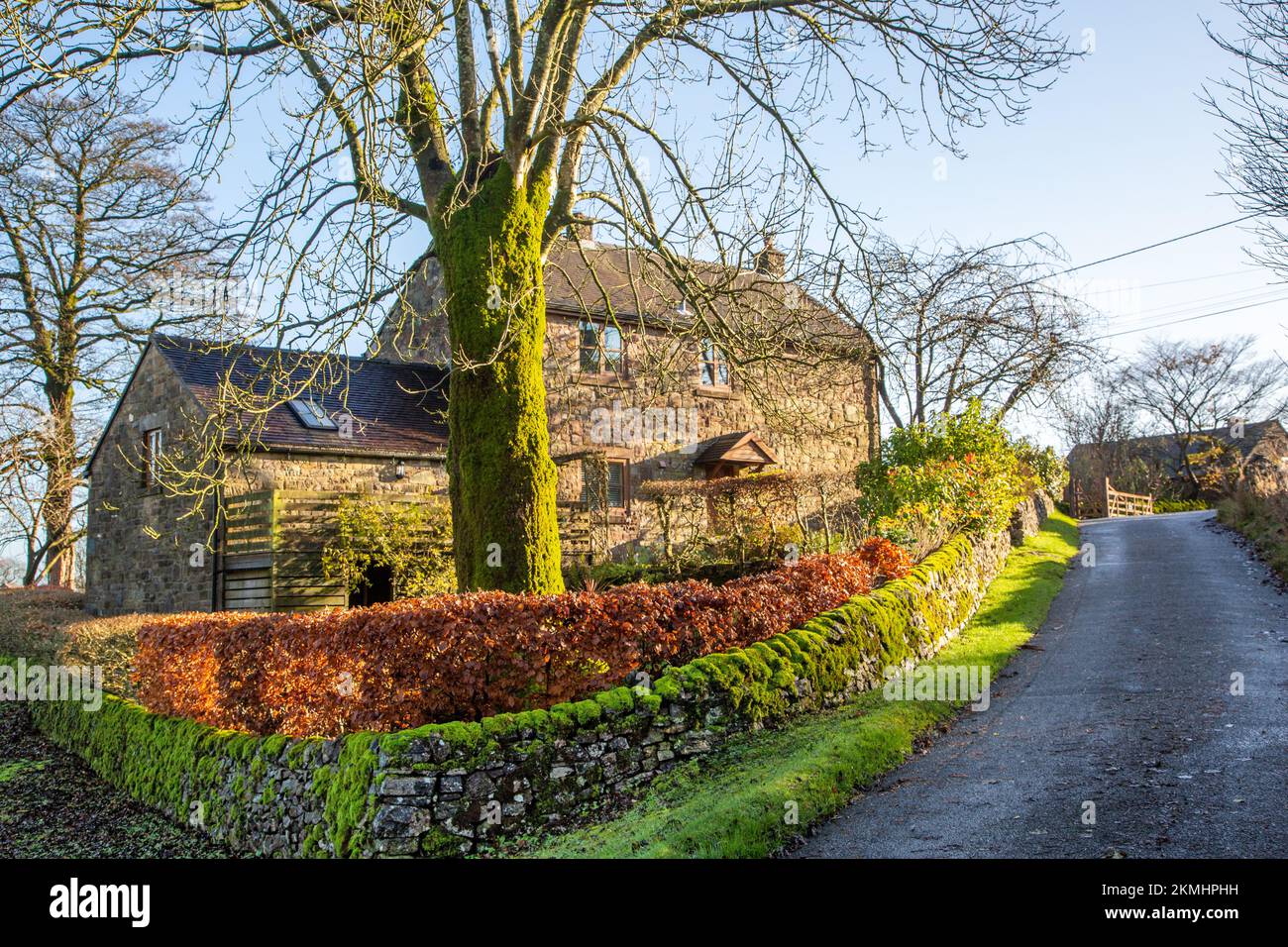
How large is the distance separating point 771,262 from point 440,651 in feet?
24.9

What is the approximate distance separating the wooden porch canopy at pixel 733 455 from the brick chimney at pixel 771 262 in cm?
1150

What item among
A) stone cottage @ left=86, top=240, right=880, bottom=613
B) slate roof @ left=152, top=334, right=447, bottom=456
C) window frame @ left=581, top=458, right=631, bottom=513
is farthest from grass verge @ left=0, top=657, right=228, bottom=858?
window frame @ left=581, top=458, right=631, bottom=513

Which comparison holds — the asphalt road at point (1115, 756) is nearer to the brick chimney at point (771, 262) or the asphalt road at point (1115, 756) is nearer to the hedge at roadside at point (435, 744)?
the hedge at roadside at point (435, 744)

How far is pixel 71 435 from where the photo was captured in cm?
2486

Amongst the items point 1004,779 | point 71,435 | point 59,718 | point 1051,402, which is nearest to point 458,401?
point 1004,779

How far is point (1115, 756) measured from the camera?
7.91 metres

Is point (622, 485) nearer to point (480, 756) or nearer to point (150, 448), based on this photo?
point (150, 448)

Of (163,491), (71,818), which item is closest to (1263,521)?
(71,818)

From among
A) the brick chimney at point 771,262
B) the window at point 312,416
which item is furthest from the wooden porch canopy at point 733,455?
the brick chimney at point 771,262

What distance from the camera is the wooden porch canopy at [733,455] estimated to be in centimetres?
2450

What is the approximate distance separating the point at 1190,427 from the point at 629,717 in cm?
4936
